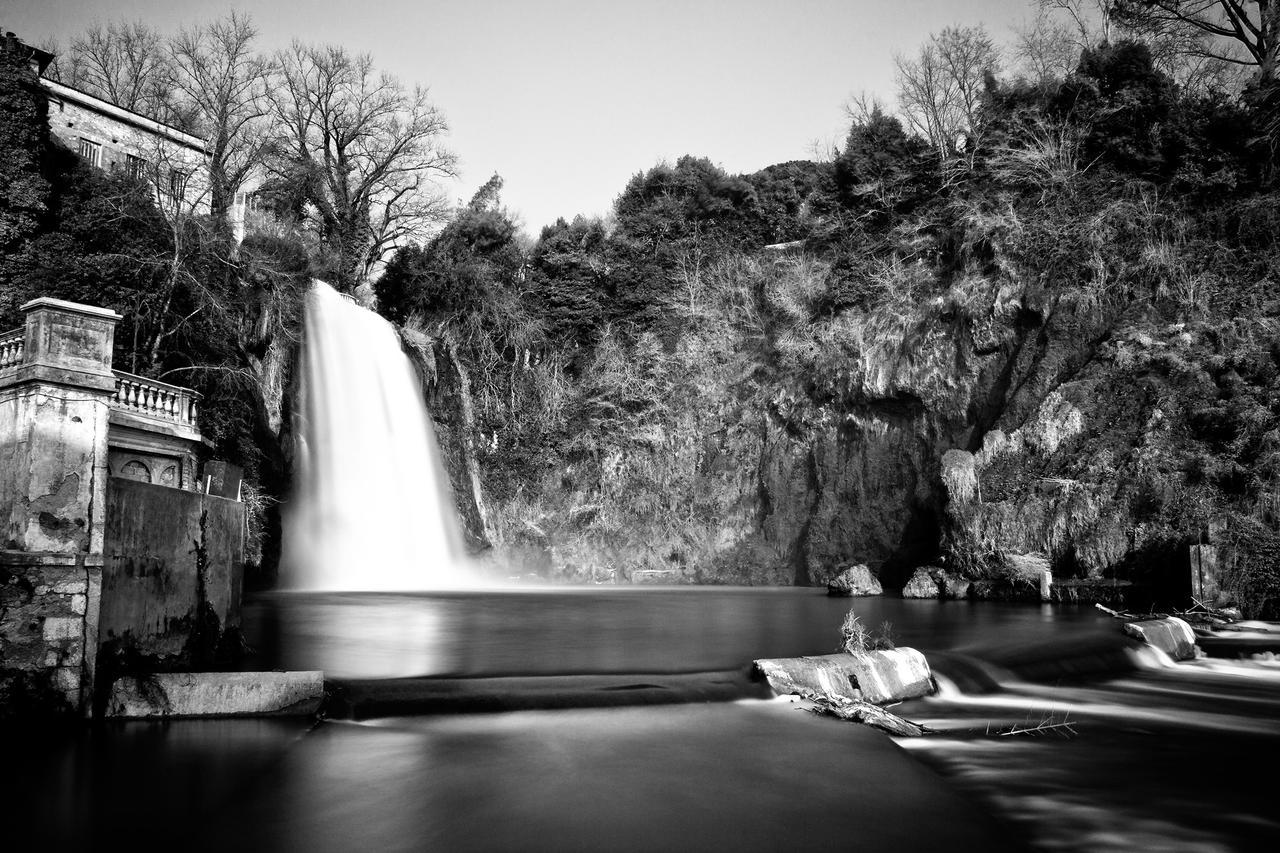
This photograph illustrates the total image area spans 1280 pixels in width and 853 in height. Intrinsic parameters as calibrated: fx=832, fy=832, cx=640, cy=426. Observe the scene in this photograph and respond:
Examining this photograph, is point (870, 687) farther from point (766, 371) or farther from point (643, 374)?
point (643, 374)

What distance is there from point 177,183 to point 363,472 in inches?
390

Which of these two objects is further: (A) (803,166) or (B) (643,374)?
(A) (803,166)

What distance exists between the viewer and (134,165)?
28.2m

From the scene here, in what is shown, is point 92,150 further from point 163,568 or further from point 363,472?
point 163,568

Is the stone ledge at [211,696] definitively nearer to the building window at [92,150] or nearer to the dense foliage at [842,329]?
the dense foliage at [842,329]

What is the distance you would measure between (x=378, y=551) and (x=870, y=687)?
21.0 m

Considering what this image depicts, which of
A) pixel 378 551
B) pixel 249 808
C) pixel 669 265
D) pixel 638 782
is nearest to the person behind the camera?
pixel 249 808

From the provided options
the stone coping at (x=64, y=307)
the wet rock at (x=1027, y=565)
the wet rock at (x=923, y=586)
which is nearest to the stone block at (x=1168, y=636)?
the wet rock at (x=1027, y=565)

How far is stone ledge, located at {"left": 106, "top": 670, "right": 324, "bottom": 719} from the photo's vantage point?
784 centimetres

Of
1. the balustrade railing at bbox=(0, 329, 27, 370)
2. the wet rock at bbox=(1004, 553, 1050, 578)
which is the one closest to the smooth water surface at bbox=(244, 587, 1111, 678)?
the wet rock at bbox=(1004, 553, 1050, 578)

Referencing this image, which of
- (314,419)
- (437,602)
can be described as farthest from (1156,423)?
(314,419)

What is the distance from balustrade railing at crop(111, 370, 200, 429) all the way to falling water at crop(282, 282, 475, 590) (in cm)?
735

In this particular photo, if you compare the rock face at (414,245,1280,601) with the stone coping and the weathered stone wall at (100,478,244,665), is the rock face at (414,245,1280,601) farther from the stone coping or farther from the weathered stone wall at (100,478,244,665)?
the stone coping

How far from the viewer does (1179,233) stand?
24328 mm
